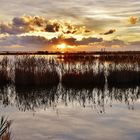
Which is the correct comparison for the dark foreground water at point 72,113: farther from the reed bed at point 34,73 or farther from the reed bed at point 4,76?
the reed bed at point 4,76

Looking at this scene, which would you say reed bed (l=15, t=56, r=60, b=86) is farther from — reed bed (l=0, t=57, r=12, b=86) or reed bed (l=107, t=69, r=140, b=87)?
reed bed (l=107, t=69, r=140, b=87)

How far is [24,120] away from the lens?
10.5m

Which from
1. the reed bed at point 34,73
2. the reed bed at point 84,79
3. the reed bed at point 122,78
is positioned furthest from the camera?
the reed bed at point 122,78

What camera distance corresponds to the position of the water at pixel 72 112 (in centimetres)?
892

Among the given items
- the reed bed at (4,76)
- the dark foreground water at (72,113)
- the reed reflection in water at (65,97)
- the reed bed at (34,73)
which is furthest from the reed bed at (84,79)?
the reed bed at (4,76)

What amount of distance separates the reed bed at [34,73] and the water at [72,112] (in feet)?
2.05

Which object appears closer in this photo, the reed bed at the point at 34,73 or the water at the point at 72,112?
the water at the point at 72,112

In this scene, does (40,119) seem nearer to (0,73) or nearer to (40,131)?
(40,131)

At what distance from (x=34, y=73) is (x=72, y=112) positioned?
6.54 meters

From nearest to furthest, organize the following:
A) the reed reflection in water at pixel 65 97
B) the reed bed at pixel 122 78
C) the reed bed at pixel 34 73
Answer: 1. the reed reflection in water at pixel 65 97
2. the reed bed at pixel 34 73
3. the reed bed at pixel 122 78

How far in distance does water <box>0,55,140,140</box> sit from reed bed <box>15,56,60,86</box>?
2.05 ft

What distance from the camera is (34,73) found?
17938 millimetres

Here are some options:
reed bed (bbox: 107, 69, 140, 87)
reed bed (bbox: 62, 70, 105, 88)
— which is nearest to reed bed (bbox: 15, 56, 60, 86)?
reed bed (bbox: 62, 70, 105, 88)

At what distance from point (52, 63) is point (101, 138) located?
10549 millimetres
